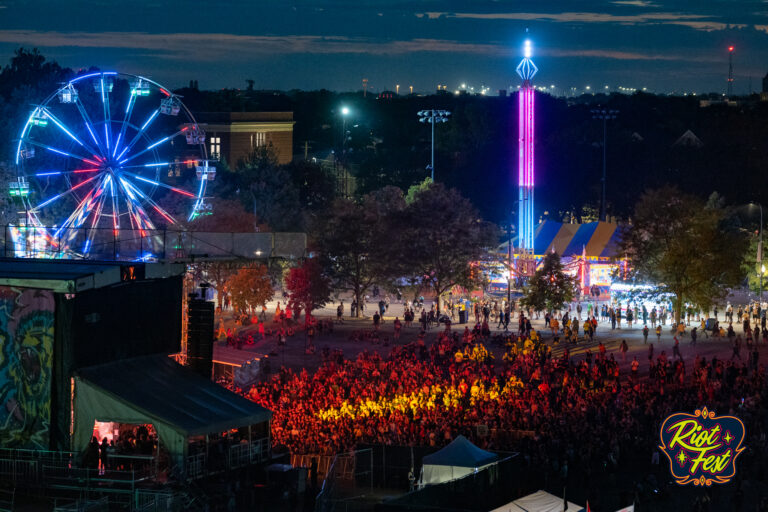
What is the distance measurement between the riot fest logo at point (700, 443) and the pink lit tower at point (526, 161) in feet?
→ 125

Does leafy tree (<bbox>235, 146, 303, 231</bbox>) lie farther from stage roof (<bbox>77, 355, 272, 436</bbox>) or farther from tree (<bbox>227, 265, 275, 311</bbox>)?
stage roof (<bbox>77, 355, 272, 436</bbox>)

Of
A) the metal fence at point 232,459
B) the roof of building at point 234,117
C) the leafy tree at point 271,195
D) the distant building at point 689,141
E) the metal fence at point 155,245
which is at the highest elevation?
the distant building at point 689,141

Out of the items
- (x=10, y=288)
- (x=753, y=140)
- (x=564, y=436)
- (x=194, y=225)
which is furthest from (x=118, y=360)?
(x=753, y=140)

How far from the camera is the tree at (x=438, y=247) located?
5781cm

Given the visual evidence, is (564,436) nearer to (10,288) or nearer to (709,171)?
(10,288)

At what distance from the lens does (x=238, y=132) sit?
331ft

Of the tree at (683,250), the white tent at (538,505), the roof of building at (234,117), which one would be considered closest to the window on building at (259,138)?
the roof of building at (234,117)

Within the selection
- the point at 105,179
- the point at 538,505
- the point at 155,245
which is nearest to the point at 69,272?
the point at 155,245

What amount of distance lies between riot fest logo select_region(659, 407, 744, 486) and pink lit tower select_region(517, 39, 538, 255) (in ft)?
125

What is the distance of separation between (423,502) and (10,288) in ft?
31.5

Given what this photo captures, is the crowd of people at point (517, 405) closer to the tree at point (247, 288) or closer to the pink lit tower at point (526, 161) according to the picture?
the tree at point (247, 288)

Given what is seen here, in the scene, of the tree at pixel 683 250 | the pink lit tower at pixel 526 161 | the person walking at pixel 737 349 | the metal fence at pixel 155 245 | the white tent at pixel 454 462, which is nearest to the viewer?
the white tent at pixel 454 462

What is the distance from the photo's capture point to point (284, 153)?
346ft

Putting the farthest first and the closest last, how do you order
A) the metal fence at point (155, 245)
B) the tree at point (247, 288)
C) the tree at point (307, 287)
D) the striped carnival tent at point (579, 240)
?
1. the striped carnival tent at point (579, 240)
2. the tree at point (307, 287)
3. the tree at point (247, 288)
4. the metal fence at point (155, 245)
